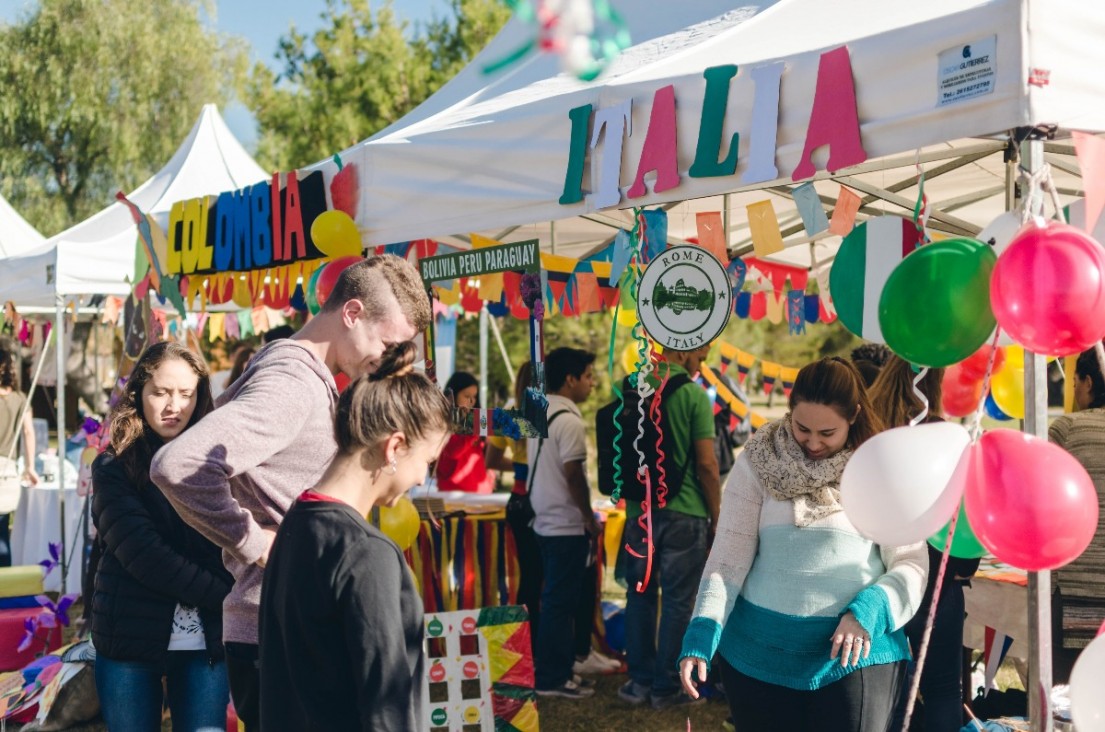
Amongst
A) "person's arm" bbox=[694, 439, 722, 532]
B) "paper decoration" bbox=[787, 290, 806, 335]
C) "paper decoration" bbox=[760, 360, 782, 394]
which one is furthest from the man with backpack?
"paper decoration" bbox=[760, 360, 782, 394]

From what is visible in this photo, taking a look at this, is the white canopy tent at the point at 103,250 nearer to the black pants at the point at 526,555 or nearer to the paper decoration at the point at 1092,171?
the black pants at the point at 526,555

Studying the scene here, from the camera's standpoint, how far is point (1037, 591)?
2068 millimetres

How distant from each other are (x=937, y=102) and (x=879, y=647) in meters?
1.20

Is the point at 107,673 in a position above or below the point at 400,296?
below

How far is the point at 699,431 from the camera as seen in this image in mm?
4488

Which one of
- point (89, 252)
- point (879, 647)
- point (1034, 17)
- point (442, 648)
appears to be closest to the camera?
point (1034, 17)

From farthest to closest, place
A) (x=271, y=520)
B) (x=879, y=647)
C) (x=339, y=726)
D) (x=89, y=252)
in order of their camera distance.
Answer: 1. (x=89, y=252)
2. (x=879, y=647)
3. (x=271, y=520)
4. (x=339, y=726)

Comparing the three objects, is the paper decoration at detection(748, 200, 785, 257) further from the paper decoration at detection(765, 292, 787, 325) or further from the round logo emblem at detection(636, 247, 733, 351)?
the paper decoration at detection(765, 292, 787, 325)

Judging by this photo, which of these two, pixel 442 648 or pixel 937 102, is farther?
pixel 442 648

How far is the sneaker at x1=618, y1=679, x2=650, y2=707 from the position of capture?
190 inches

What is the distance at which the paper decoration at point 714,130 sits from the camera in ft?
8.61

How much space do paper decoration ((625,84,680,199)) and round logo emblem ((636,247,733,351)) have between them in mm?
434

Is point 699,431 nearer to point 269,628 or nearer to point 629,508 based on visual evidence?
point 629,508

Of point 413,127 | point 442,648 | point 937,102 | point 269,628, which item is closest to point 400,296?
point 269,628
